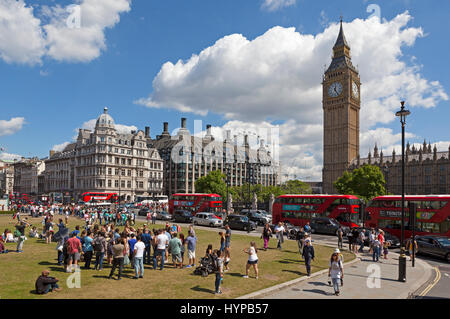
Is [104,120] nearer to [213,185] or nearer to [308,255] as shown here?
[213,185]

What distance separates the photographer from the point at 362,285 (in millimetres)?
13859

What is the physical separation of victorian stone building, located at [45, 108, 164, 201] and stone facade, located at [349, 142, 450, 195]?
67.4 m

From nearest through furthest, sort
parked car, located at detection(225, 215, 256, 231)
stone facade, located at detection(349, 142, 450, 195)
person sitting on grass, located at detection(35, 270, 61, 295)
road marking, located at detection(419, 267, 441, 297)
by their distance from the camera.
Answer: person sitting on grass, located at detection(35, 270, 61, 295) < road marking, located at detection(419, 267, 441, 297) < parked car, located at detection(225, 215, 256, 231) < stone facade, located at detection(349, 142, 450, 195)

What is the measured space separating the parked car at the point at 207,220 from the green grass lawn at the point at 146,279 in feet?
56.4

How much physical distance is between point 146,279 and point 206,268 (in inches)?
108

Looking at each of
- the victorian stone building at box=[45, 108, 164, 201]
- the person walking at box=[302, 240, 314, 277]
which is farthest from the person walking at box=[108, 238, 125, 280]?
the victorian stone building at box=[45, 108, 164, 201]

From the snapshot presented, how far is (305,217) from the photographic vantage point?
36.9 m

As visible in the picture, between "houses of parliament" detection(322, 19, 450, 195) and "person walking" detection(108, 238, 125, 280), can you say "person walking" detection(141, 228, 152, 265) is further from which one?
"houses of parliament" detection(322, 19, 450, 195)

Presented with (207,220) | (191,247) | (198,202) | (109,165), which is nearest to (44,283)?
(191,247)

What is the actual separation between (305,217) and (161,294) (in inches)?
1096

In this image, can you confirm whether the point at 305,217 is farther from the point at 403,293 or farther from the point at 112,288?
the point at 112,288

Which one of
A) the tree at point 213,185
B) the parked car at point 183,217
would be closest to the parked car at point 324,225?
the parked car at point 183,217

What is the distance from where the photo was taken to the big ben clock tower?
116 metres
